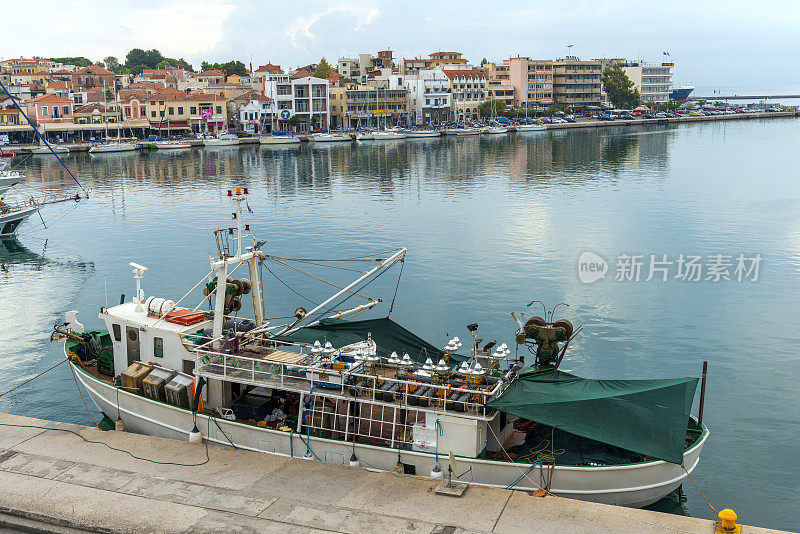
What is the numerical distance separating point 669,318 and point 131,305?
2363cm

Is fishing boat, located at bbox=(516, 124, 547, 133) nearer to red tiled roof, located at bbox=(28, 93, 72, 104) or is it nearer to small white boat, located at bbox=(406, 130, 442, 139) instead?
small white boat, located at bbox=(406, 130, 442, 139)

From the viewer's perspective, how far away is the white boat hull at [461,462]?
16609mm

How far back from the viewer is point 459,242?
5053 centimetres

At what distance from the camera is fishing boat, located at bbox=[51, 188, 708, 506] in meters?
16.8

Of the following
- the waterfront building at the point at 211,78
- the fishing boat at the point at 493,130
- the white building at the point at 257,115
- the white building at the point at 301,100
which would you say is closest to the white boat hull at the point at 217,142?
the white building at the point at 257,115

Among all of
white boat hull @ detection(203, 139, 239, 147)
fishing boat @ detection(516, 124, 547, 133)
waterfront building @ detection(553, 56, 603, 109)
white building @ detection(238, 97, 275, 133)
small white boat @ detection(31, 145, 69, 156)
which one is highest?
waterfront building @ detection(553, 56, 603, 109)

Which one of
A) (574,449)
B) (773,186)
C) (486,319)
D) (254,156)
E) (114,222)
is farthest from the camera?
(254,156)

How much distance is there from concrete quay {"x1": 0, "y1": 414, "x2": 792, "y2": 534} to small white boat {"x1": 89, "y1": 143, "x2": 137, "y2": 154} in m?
117

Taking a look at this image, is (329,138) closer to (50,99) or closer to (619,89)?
(50,99)

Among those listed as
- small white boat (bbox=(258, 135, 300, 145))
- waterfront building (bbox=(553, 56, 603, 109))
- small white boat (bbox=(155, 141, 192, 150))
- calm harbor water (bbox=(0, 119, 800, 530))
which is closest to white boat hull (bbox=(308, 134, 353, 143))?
small white boat (bbox=(258, 135, 300, 145))

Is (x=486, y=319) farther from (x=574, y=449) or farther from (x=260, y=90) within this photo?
(x=260, y=90)

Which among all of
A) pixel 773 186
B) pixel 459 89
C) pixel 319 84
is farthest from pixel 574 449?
pixel 459 89

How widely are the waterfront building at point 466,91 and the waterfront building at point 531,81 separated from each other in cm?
1198

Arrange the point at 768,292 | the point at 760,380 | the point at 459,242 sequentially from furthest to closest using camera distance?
the point at 459,242, the point at 768,292, the point at 760,380
